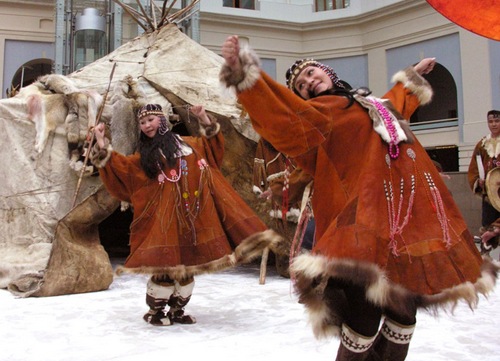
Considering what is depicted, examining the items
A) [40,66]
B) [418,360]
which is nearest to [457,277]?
[418,360]

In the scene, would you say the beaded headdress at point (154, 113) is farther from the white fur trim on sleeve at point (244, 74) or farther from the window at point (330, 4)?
the window at point (330, 4)

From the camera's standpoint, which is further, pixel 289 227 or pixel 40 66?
pixel 40 66

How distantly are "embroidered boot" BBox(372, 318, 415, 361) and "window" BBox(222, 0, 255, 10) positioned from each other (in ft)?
49.3

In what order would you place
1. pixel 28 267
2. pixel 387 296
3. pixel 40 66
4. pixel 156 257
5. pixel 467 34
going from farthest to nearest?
pixel 40 66 < pixel 467 34 < pixel 28 267 < pixel 156 257 < pixel 387 296

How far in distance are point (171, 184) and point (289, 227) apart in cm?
201

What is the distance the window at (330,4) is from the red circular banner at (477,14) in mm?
14216

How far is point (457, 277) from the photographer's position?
4.99ft

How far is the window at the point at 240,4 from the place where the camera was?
15.6m

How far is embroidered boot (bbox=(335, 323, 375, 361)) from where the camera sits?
1.57m

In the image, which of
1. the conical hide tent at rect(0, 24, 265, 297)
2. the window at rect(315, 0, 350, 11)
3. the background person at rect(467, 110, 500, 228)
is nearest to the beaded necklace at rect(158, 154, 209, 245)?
the conical hide tent at rect(0, 24, 265, 297)

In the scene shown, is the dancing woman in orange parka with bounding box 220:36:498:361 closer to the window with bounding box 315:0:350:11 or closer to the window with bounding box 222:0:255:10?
the window with bounding box 222:0:255:10

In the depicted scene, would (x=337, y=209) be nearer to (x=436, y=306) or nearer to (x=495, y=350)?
(x=436, y=306)

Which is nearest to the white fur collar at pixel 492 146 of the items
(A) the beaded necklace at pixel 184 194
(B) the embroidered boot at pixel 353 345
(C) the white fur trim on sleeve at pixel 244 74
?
Result: (A) the beaded necklace at pixel 184 194

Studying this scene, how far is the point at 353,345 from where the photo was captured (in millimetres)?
1579
